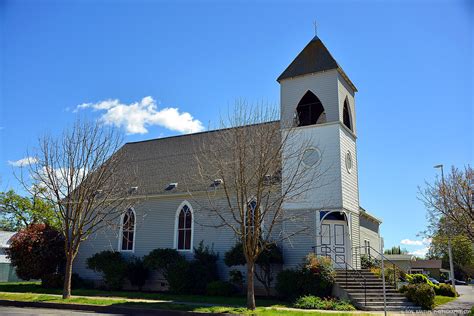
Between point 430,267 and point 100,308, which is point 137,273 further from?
point 430,267

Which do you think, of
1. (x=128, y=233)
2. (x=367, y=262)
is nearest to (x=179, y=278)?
(x=128, y=233)

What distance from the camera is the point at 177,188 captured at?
2542cm

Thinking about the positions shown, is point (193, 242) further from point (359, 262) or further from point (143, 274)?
point (359, 262)

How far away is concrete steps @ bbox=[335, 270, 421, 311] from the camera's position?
17.3 metres

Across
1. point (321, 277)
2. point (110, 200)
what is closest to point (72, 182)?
point (110, 200)

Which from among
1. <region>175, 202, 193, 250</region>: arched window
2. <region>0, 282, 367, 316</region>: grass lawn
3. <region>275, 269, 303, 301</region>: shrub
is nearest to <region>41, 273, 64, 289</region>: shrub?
<region>0, 282, 367, 316</region>: grass lawn

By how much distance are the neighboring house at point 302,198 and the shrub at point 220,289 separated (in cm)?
145

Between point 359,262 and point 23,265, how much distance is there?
19.2 metres

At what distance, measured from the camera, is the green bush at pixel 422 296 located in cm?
1744

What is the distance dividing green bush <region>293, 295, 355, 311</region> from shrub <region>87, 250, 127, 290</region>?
1112 centimetres

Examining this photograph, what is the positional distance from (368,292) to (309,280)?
2501 millimetres

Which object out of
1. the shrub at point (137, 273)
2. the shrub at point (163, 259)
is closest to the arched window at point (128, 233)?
the shrub at point (137, 273)

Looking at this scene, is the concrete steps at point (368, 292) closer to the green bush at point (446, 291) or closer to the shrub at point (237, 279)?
the shrub at point (237, 279)

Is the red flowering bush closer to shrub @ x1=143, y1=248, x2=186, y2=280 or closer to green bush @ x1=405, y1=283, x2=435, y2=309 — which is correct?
shrub @ x1=143, y1=248, x2=186, y2=280
